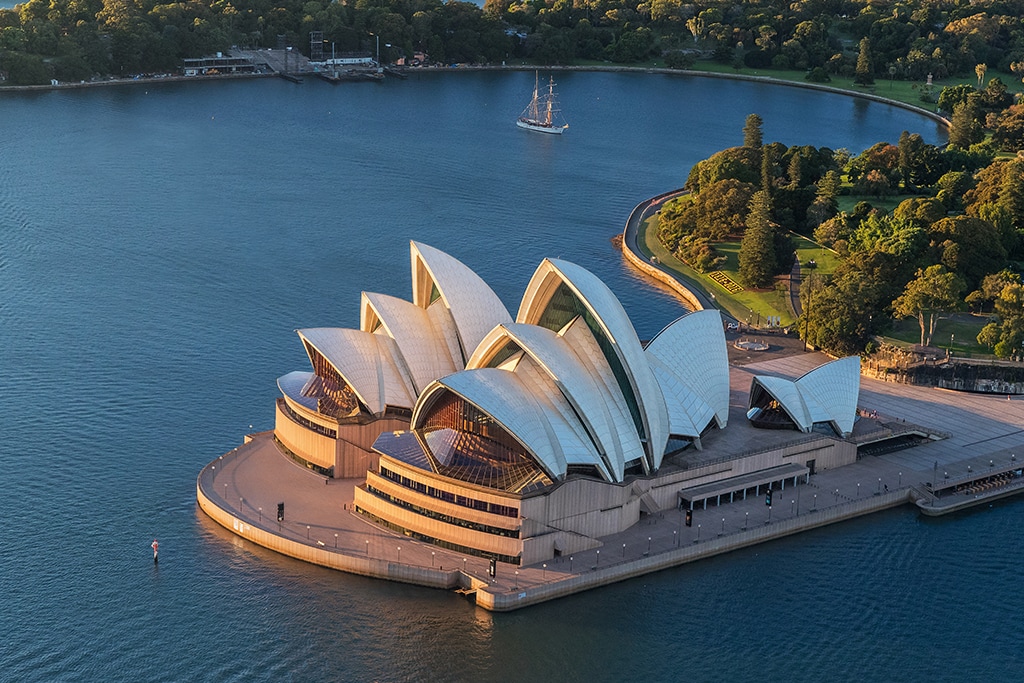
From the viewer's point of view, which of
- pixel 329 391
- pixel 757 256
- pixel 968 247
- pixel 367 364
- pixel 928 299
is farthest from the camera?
pixel 757 256

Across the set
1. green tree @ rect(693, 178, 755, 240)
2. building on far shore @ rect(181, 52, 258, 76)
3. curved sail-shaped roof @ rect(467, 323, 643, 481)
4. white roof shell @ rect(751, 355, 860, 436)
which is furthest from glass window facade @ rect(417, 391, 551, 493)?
building on far shore @ rect(181, 52, 258, 76)

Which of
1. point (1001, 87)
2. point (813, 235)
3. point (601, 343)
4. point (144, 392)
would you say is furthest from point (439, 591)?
point (1001, 87)

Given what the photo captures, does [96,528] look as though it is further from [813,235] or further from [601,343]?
[813,235]

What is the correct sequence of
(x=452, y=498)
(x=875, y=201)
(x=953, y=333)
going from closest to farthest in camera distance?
(x=452, y=498)
(x=953, y=333)
(x=875, y=201)

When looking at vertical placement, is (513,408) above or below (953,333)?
above

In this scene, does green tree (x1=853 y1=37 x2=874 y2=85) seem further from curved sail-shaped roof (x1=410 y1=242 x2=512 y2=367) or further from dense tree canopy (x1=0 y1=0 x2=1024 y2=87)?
curved sail-shaped roof (x1=410 y1=242 x2=512 y2=367)

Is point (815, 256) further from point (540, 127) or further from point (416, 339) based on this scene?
point (540, 127)

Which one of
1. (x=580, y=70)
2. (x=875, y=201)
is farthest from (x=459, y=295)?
(x=580, y=70)

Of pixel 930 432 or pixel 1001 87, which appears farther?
pixel 1001 87
